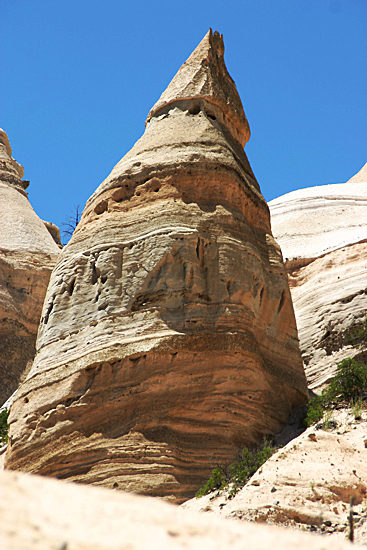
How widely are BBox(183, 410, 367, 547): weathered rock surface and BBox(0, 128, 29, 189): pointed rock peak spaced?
2747 centimetres

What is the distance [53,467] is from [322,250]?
1648 cm

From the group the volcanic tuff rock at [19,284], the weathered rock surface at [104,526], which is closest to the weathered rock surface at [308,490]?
the weathered rock surface at [104,526]

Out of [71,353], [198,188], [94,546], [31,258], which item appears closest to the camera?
[94,546]

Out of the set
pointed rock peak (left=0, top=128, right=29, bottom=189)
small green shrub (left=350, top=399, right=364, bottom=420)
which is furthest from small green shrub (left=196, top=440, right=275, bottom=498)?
pointed rock peak (left=0, top=128, right=29, bottom=189)

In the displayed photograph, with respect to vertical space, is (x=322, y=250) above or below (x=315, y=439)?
above

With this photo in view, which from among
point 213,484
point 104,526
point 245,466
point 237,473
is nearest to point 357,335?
point 245,466

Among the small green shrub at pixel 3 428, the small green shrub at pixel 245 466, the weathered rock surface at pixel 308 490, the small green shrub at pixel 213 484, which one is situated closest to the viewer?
the weathered rock surface at pixel 308 490

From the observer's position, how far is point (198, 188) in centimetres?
2091

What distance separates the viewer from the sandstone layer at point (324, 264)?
24.9 m

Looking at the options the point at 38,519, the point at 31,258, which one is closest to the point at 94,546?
the point at 38,519

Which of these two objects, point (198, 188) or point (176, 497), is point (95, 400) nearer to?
point (176, 497)

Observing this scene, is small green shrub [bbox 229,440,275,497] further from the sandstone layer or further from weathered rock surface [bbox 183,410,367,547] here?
the sandstone layer

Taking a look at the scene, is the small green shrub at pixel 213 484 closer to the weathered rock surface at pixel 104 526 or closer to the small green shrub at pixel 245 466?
the small green shrub at pixel 245 466

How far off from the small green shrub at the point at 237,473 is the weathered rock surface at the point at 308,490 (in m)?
0.18
